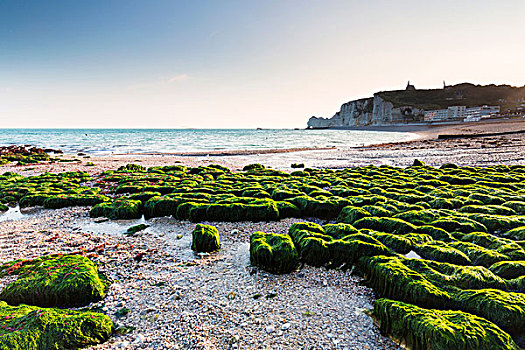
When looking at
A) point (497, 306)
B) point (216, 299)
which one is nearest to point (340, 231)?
point (497, 306)

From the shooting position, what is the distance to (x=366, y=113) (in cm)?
13675

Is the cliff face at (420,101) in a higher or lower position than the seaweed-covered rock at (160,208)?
higher

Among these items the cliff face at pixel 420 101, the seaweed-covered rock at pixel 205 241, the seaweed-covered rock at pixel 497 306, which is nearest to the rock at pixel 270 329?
the seaweed-covered rock at pixel 497 306

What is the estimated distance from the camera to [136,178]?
13.9m

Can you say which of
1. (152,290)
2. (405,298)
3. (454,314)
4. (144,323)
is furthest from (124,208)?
(454,314)

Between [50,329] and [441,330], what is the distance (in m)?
4.88

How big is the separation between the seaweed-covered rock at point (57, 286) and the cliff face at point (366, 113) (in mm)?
126692

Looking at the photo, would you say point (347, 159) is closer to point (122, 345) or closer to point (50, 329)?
point (122, 345)

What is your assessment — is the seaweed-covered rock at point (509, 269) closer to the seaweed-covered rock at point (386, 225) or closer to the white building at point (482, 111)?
the seaweed-covered rock at point (386, 225)

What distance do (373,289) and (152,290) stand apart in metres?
3.92

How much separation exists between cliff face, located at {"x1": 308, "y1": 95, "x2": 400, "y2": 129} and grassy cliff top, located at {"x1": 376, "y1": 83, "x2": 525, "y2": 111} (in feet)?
12.2

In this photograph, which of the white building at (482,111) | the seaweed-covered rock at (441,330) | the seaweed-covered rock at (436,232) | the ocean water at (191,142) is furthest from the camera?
the white building at (482,111)

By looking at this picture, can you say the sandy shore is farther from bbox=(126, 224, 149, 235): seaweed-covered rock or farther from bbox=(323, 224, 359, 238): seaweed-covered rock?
bbox=(323, 224, 359, 238): seaweed-covered rock

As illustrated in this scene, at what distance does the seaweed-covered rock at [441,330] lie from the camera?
294 centimetres
